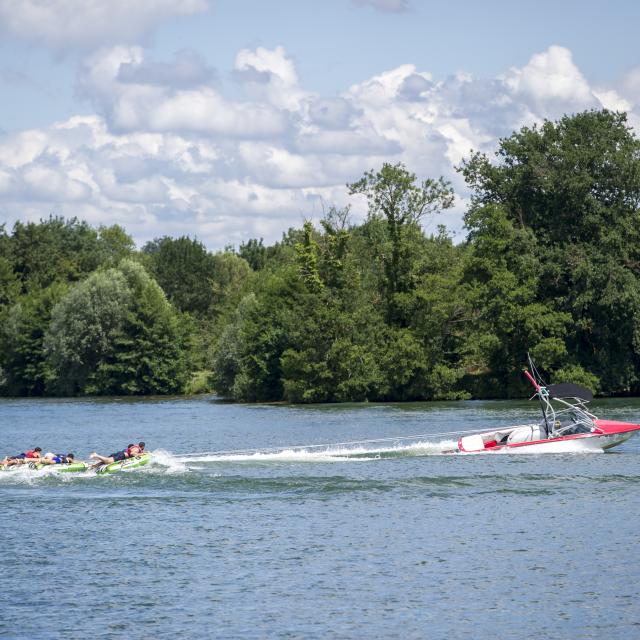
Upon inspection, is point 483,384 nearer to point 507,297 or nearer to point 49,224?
point 507,297

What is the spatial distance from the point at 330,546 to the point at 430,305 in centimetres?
6514

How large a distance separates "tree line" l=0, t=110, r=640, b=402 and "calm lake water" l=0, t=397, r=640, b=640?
33231 millimetres

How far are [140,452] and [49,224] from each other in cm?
15005

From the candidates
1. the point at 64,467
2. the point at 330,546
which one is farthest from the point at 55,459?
the point at 330,546

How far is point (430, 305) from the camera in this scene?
98562 mm

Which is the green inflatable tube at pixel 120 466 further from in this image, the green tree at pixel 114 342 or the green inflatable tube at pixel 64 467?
the green tree at pixel 114 342

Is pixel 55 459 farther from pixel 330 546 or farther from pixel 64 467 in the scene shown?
pixel 330 546

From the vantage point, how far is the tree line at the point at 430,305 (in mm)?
89688

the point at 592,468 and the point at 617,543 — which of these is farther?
the point at 592,468

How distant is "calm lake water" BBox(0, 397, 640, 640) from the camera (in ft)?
88.2

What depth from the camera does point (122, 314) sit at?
120 metres

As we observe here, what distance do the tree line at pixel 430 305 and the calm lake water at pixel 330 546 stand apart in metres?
33.2

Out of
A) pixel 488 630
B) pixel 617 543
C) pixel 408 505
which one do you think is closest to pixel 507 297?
pixel 408 505

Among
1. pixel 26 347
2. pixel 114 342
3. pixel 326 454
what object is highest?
pixel 114 342
